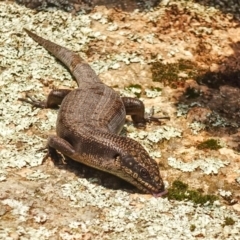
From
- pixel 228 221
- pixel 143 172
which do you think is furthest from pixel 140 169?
pixel 228 221

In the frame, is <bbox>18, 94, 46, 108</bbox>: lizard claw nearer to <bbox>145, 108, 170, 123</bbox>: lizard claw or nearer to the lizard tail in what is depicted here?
the lizard tail

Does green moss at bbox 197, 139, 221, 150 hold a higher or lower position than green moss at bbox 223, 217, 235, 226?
lower

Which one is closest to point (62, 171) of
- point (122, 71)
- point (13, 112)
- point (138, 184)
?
point (138, 184)

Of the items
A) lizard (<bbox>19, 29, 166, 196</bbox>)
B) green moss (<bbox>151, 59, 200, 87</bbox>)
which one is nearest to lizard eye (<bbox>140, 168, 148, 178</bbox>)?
lizard (<bbox>19, 29, 166, 196</bbox>)

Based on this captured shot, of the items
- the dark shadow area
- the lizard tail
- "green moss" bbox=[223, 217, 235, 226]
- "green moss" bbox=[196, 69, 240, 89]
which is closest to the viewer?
"green moss" bbox=[223, 217, 235, 226]

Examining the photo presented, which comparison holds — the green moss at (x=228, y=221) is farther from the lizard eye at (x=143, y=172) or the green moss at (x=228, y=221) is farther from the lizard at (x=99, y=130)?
the lizard eye at (x=143, y=172)
